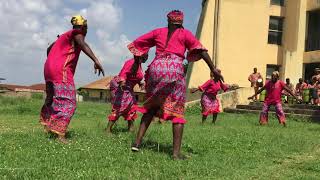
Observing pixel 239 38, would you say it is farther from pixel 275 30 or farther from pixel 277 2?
pixel 277 2

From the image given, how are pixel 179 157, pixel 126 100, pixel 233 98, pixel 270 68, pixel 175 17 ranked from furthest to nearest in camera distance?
1. pixel 270 68
2. pixel 233 98
3. pixel 126 100
4. pixel 175 17
5. pixel 179 157

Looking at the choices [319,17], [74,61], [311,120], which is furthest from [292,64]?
[74,61]

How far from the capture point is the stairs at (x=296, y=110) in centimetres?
1953

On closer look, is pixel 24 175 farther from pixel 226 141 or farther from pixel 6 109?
pixel 6 109

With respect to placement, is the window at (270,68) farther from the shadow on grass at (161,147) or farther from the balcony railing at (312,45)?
the shadow on grass at (161,147)

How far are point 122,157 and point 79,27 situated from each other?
2461 mm

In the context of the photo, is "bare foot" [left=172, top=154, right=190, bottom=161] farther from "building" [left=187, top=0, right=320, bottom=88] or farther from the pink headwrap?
"building" [left=187, top=0, right=320, bottom=88]

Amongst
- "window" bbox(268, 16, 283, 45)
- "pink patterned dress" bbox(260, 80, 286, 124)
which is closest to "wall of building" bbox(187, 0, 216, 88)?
"window" bbox(268, 16, 283, 45)

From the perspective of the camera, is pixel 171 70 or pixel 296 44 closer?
pixel 171 70

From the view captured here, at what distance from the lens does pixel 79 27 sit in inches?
330

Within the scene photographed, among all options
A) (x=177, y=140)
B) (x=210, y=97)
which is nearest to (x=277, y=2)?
(x=210, y=97)

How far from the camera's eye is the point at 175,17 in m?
7.36

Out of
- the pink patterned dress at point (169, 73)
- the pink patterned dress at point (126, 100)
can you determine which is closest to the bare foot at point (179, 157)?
the pink patterned dress at point (169, 73)

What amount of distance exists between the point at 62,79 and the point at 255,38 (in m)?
20.9
